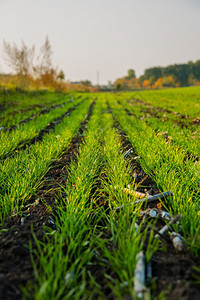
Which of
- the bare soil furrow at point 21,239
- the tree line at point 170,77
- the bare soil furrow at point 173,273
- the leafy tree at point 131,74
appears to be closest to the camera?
the bare soil furrow at point 173,273

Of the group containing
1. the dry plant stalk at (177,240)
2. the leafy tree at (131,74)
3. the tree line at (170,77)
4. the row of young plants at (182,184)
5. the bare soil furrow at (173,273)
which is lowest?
the bare soil furrow at (173,273)

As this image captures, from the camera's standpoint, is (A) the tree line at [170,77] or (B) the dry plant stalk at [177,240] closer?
(B) the dry plant stalk at [177,240]

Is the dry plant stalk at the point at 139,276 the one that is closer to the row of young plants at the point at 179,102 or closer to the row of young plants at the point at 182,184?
the row of young plants at the point at 182,184

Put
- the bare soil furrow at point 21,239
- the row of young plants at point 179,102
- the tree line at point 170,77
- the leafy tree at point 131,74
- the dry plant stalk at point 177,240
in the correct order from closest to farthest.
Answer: the bare soil furrow at point 21,239 < the dry plant stalk at point 177,240 < the row of young plants at point 179,102 < the tree line at point 170,77 < the leafy tree at point 131,74

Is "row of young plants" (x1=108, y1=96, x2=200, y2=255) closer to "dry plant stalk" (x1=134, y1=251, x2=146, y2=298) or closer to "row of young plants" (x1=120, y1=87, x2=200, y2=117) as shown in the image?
"dry plant stalk" (x1=134, y1=251, x2=146, y2=298)

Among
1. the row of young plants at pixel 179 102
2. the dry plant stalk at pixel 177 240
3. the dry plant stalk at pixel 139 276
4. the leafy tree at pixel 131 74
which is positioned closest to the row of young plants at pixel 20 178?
the dry plant stalk at pixel 139 276

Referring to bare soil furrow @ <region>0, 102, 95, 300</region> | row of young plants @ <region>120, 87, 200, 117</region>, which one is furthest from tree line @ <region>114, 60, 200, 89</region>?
bare soil furrow @ <region>0, 102, 95, 300</region>

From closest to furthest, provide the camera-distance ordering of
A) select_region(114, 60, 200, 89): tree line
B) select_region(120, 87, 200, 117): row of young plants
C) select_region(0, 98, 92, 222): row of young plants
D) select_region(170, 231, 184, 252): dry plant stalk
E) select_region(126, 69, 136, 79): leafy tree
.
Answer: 1. select_region(170, 231, 184, 252): dry plant stalk
2. select_region(0, 98, 92, 222): row of young plants
3. select_region(120, 87, 200, 117): row of young plants
4. select_region(114, 60, 200, 89): tree line
5. select_region(126, 69, 136, 79): leafy tree

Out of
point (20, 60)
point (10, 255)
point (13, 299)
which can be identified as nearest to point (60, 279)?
point (13, 299)

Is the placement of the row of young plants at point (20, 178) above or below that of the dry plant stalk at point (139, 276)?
above

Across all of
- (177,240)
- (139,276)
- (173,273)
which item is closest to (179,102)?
(177,240)

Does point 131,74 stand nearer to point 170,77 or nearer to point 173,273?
point 170,77

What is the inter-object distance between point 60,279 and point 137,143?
2.46 meters

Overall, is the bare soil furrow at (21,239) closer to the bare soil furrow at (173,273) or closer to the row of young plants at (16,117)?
the bare soil furrow at (173,273)
